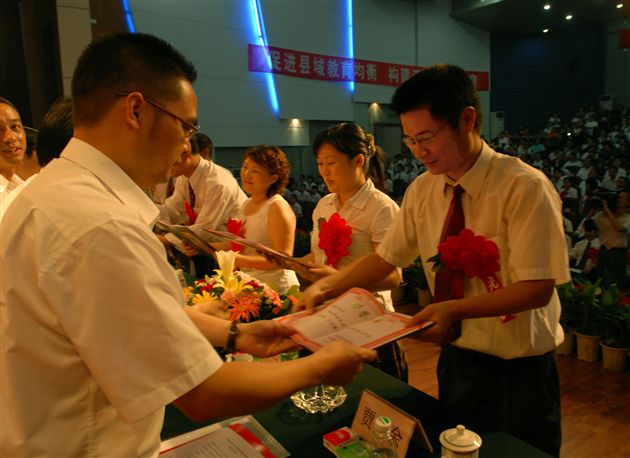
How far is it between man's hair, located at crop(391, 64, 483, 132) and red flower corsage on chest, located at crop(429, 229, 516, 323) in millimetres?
347

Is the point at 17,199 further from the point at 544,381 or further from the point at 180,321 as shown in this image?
the point at 544,381

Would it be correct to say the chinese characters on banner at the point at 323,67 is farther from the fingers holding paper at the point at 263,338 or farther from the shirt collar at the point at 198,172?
the fingers holding paper at the point at 263,338

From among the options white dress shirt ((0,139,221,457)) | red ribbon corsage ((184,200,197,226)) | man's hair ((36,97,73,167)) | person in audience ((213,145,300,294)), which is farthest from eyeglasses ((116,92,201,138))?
red ribbon corsage ((184,200,197,226))

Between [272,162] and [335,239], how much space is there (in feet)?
2.48

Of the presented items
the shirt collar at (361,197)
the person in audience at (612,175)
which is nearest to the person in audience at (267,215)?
the shirt collar at (361,197)

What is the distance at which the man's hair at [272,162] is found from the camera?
280 cm

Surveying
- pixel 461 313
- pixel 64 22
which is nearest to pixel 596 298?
pixel 461 313

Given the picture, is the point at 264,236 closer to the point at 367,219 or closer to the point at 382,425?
the point at 367,219

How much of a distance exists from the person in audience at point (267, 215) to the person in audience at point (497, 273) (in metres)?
1.22

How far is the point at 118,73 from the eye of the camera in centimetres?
93

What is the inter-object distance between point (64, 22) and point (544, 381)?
6.40 metres

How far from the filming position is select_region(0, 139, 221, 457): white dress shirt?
72 cm

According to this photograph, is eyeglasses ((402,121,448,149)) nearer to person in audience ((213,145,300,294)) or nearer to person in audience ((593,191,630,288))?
person in audience ((213,145,300,294))

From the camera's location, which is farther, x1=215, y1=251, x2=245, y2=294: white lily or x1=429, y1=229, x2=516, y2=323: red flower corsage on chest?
x1=215, y1=251, x2=245, y2=294: white lily
